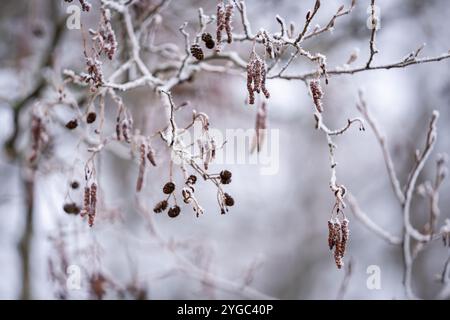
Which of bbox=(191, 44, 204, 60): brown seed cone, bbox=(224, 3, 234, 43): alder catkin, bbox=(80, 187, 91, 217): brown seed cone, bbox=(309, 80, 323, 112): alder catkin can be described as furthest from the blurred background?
bbox=(309, 80, 323, 112): alder catkin

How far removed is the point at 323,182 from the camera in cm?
1448

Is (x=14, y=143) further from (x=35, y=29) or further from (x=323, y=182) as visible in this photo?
(x=323, y=182)

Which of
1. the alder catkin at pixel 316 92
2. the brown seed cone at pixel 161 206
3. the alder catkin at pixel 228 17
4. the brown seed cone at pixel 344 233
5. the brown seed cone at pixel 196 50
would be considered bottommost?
the brown seed cone at pixel 344 233

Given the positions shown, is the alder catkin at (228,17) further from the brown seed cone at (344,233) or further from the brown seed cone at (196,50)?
the brown seed cone at (344,233)

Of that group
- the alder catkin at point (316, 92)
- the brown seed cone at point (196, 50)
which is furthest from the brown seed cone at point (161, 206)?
the alder catkin at point (316, 92)

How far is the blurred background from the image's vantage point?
414cm

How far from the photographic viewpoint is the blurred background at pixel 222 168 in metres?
4.14

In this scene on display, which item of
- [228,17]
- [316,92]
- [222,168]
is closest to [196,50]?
[228,17]

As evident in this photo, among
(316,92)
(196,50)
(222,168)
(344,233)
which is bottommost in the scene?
(344,233)

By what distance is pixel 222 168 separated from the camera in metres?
10.8

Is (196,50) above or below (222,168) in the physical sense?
below

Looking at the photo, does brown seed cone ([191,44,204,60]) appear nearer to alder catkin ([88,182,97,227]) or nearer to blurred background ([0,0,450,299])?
alder catkin ([88,182,97,227])

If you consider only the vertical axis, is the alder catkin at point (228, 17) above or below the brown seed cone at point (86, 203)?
above

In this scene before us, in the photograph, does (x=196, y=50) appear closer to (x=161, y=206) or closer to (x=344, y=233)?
(x=161, y=206)
